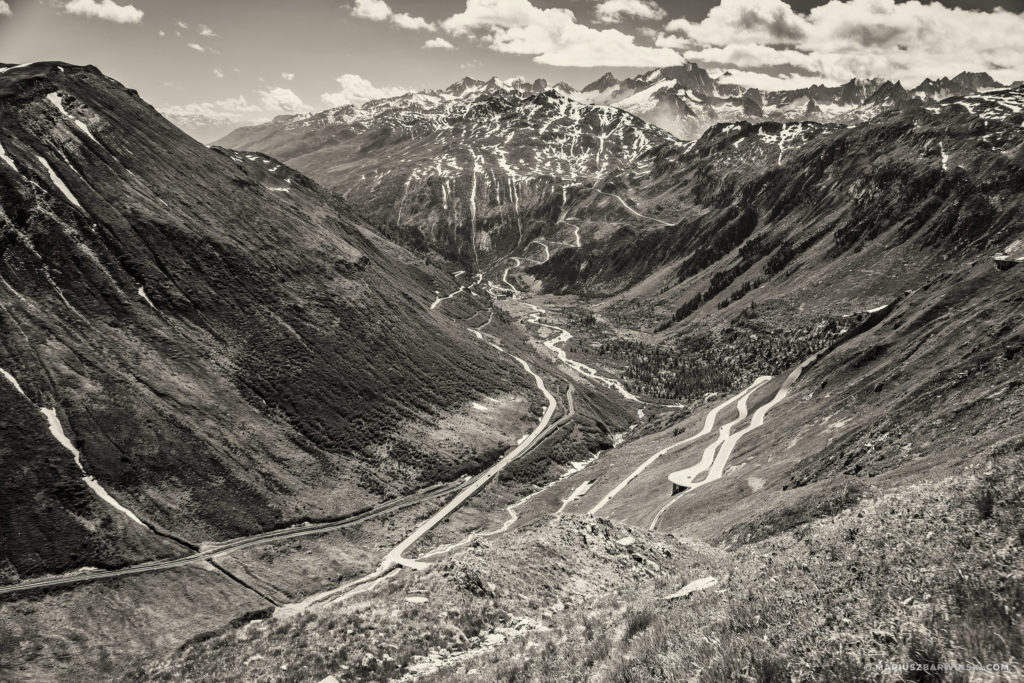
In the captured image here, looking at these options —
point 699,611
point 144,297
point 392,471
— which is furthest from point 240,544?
point 699,611

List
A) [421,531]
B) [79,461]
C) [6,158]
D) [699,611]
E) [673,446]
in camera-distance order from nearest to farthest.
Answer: [699,611]
[79,461]
[421,531]
[673,446]
[6,158]

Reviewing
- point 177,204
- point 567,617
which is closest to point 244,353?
point 177,204

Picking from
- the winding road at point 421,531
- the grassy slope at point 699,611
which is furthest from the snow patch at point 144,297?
the grassy slope at point 699,611

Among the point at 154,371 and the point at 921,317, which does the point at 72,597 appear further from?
the point at 921,317

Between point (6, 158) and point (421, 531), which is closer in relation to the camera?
point (421, 531)

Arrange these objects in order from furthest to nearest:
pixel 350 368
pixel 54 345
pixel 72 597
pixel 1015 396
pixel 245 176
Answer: pixel 245 176 < pixel 350 368 < pixel 54 345 < pixel 72 597 < pixel 1015 396

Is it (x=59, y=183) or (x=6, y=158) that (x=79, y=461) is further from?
(x=6, y=158)

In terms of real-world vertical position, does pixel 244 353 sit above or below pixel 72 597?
above

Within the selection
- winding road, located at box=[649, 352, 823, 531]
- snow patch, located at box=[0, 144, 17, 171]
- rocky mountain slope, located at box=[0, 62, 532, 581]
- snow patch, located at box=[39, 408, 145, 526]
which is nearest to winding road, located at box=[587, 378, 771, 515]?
winding road, located at box=[649, 352, 823, 531]
